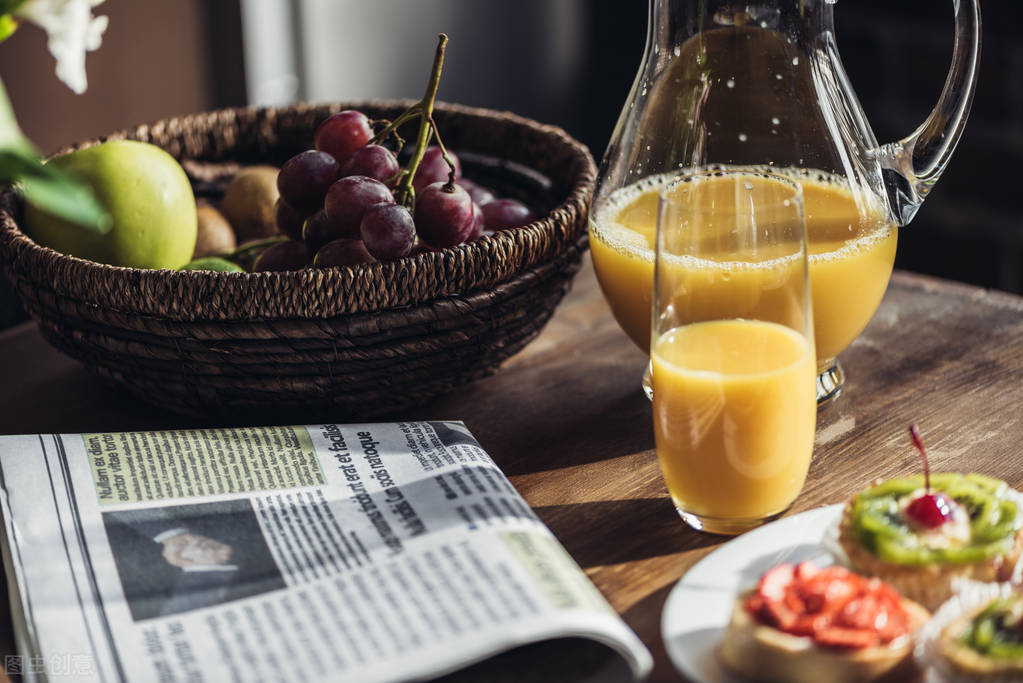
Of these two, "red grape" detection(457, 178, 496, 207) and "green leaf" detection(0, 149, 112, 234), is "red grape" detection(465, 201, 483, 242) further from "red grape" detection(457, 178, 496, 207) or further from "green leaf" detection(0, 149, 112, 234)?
"green leaf" detection(0, 149, 112, 234)

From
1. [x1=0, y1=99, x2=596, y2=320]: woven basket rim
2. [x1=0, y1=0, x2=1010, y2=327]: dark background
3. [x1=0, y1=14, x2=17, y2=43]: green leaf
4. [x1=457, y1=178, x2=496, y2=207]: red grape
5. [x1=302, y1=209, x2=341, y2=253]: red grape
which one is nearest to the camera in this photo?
[x1=0, y1=14, x2=17, y2=43]: green leaf

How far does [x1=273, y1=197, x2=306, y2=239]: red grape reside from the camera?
2.67 feet

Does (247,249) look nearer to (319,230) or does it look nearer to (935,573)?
(319,230)

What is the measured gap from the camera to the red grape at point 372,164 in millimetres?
779

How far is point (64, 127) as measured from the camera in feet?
6.14

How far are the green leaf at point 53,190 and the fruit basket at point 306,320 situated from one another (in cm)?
22

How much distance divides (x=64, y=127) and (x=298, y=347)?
141 centimetres

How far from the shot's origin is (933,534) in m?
0.52

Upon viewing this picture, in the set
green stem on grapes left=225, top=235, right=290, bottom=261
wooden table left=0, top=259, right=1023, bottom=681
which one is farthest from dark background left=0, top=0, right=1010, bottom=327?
green stem on grapes left=225, top=235, right=290, bottom=261

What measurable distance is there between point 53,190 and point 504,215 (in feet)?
1.47

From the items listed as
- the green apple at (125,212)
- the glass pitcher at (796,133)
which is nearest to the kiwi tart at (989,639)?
the glass pitcher at (796,133)

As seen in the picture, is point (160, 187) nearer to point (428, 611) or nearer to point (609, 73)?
point (428, 611)

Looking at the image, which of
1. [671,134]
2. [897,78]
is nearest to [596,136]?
[897,78]

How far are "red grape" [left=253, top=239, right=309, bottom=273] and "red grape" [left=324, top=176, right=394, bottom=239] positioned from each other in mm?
47
